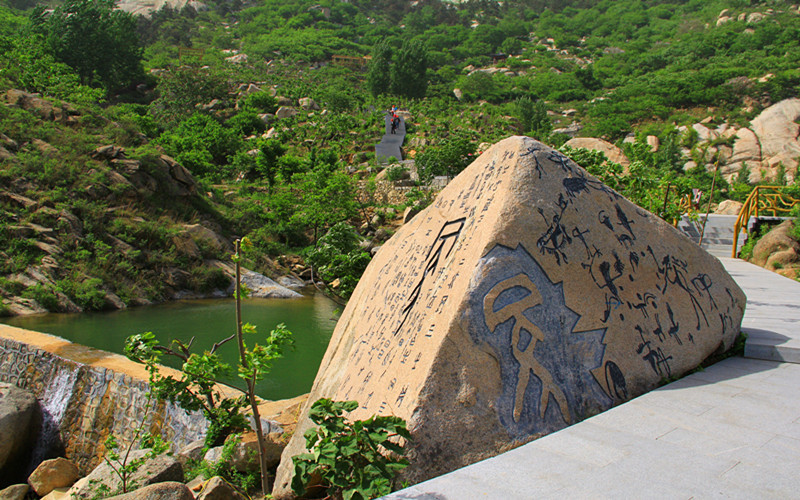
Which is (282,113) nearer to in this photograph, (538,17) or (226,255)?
(226,255)

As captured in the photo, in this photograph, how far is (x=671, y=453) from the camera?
228 cm

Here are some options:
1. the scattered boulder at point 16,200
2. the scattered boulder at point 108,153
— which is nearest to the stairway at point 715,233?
the scattered boulder at point 108,153

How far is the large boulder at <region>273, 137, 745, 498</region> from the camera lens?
2.64 metres

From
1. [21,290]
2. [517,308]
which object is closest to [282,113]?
[21,290]

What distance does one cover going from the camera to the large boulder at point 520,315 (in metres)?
2.64

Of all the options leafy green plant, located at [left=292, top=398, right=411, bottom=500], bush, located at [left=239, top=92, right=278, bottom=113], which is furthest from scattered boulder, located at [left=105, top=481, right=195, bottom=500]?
bush, located at [left=239, top=92, right=278, bottom=113]

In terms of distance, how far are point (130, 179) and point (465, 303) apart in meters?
13.9

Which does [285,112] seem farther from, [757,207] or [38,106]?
[757,207]

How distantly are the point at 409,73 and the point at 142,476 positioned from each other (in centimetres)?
4011

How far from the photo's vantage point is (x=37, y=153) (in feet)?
43.5

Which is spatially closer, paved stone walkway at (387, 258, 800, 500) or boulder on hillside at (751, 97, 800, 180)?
paved stone walkway at (387, 258, 800, 500)

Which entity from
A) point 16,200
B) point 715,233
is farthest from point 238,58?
point 715,233

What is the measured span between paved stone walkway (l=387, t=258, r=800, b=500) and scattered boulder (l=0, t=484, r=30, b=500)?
4.19 m

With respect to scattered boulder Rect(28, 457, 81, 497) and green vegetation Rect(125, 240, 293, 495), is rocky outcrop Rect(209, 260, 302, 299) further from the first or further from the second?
green vegetation Rect(125, 240, 293, 495)
